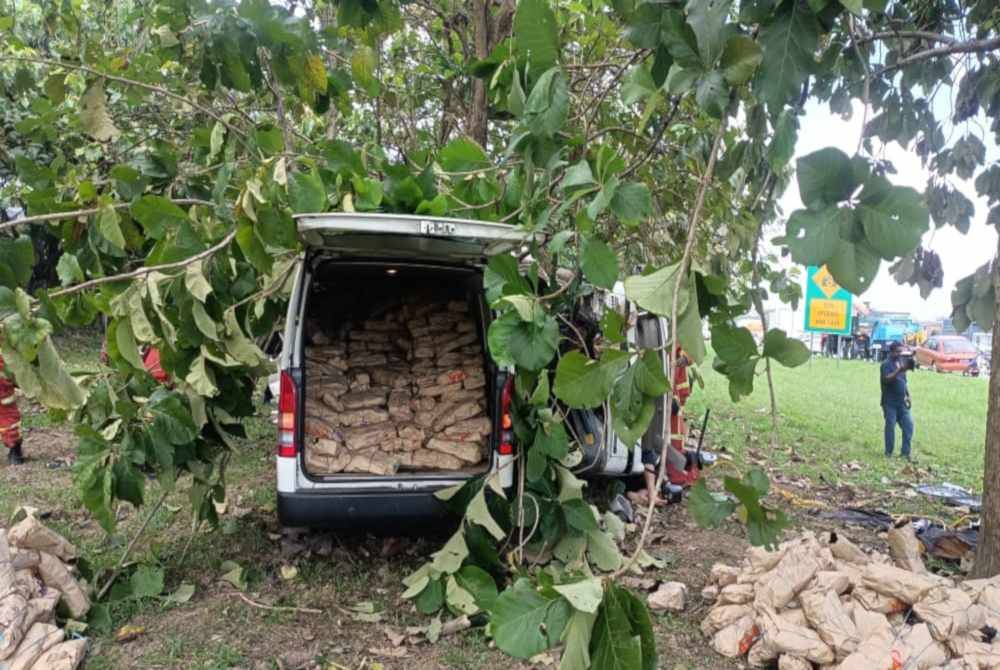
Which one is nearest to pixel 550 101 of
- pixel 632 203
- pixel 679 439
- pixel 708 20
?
pixel 632 203

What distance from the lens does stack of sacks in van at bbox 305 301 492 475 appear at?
457 cm

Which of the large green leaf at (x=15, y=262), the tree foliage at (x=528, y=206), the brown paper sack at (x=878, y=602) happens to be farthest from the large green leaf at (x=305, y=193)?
the brown paper sack at (x=878, y=602)

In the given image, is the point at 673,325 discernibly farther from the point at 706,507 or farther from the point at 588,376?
the point at 706,507

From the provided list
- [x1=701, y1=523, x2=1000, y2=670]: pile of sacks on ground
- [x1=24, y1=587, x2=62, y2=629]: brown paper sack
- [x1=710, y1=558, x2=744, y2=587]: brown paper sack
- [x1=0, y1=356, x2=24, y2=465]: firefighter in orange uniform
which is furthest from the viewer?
[x1=0, y1=356, x2=24, y2=465]: firefighter in orange uniform

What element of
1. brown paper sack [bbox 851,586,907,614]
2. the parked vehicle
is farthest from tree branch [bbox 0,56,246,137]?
the parked vehicle

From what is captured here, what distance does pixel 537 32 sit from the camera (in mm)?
1934

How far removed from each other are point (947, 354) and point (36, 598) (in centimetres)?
3190

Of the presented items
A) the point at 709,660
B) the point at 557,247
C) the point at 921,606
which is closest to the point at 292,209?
the point at 557,247

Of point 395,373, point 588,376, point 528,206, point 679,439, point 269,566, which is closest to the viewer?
point 588,376

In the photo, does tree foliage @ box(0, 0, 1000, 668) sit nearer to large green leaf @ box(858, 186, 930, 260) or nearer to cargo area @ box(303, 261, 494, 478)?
large green leaf @ box(858, 186, 930, 260)

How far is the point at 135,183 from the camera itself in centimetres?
359

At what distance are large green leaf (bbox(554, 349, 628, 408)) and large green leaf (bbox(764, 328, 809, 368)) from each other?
0.39 meters

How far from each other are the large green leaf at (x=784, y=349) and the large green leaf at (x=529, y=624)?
0.75 m

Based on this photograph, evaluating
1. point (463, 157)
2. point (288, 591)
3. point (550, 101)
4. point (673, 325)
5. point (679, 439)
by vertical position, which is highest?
point (463, 157)
